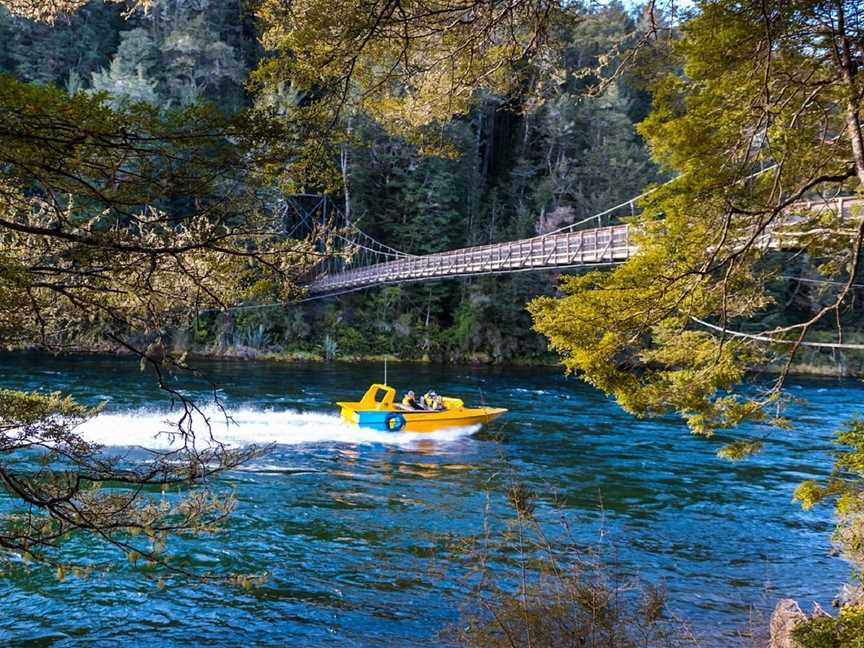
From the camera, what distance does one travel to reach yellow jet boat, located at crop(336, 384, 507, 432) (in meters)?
13.2

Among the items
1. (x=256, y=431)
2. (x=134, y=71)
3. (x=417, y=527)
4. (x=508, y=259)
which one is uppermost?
(x=134, y=71)

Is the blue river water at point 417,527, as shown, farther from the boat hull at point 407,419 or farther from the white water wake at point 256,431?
the boat hull at point 407,419

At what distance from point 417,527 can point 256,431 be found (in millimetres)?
6154

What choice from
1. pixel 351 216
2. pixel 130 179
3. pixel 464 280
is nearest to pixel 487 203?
pixel 464 280

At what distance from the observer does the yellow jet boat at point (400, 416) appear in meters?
13.2

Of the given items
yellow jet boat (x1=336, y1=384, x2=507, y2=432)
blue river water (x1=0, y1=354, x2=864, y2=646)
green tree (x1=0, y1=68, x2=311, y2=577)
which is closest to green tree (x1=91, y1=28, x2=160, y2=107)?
blue river water (x1=0, y1=354, x2=864, y2=646)

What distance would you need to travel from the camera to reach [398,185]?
33.4m

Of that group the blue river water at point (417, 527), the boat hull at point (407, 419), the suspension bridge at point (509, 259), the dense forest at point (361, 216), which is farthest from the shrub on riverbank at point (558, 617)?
the suspension bridge at point (509, 259)

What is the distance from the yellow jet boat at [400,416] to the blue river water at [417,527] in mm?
253

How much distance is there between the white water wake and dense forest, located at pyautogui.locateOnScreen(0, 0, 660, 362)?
1543 centimetres

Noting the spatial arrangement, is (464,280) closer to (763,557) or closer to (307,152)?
(763,557)

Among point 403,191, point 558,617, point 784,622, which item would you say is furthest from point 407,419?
point 403,191

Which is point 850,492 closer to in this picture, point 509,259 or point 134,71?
point 509,259

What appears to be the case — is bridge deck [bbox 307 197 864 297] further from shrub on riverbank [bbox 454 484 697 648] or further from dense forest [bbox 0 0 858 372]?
shrub on riverbank [bbox 454 484 697 648]
